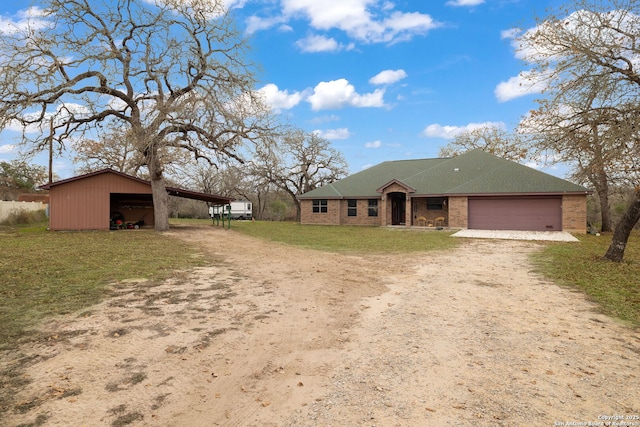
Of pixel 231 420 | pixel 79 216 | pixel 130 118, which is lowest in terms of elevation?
pixel 231 420

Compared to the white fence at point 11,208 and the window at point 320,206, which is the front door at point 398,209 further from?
the white fence at point 11,208

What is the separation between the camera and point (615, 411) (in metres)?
2.98

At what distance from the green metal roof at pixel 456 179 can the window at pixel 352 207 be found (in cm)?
62

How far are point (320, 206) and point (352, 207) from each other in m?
2.90

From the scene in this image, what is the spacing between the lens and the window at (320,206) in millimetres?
30734

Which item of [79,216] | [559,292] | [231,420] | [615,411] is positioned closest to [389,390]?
[231,420]

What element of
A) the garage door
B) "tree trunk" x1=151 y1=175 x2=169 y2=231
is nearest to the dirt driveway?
"tree trunk" x1=151 y1=175 x2=169 y2=231

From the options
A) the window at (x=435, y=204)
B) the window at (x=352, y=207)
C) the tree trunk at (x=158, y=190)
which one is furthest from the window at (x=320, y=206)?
the tree trunk at (x=158, y=190)

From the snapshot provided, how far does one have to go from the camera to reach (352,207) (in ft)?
97.2

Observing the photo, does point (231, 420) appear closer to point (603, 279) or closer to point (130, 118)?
point (603, 279)

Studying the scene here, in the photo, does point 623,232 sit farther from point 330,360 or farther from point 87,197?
point 87,197

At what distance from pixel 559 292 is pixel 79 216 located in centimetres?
2248

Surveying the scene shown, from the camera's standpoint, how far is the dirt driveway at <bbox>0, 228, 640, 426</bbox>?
2.98m

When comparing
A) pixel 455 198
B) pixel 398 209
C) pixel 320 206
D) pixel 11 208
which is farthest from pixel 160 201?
pixel 455 198
